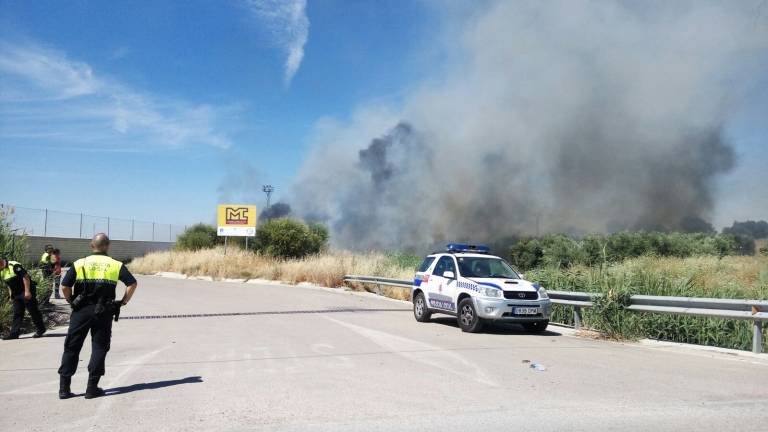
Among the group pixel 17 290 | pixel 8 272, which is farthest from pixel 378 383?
pixel 8 272

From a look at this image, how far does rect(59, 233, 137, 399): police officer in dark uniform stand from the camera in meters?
6.28

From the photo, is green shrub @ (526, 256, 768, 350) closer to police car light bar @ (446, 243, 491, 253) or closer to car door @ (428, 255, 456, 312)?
police car light bar @ (446, 243, 491, 253)

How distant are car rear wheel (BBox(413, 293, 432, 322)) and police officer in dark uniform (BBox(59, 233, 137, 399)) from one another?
8.00 meters

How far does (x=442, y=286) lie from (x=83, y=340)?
26.0ft

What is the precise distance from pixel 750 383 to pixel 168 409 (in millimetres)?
6471

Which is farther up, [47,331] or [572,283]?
[572,283]

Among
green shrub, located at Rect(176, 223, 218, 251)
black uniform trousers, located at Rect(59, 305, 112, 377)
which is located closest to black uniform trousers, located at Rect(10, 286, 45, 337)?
black uniform trousers, located at Rect(59, 305, 112, 377)

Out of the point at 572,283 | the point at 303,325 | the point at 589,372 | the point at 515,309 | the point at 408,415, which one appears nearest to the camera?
the point at 408,415

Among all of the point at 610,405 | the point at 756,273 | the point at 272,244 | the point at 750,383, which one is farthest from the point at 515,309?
the point at 272,244

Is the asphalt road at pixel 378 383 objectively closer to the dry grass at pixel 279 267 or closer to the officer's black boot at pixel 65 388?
the officer's black boot at pixel 65 388

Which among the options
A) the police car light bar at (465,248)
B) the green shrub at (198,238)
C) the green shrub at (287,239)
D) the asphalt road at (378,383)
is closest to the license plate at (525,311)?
the asphalt road at (378,383)

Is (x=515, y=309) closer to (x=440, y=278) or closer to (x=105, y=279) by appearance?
(x=440, y=278)

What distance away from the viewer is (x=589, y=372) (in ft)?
25.6

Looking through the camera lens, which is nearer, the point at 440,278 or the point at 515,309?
the point at 515,309
